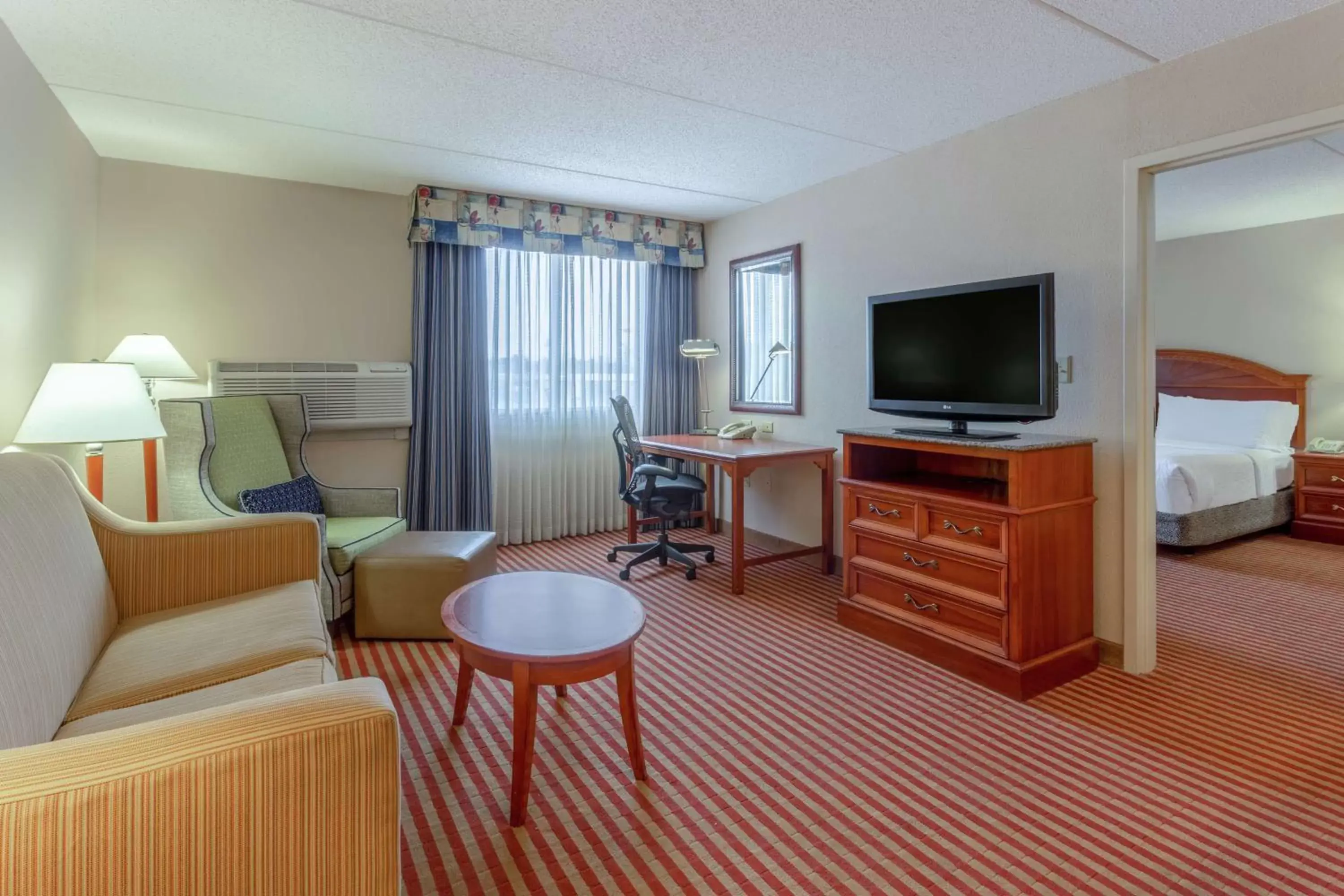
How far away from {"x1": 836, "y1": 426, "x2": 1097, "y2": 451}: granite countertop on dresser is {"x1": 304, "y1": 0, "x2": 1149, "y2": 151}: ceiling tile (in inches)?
54.5

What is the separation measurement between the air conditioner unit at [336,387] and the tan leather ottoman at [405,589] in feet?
4.43

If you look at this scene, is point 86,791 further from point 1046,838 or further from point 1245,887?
point 1245,887

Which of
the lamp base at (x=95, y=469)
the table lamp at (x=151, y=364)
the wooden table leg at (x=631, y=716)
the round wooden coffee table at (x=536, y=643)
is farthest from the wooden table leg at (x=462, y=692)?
the table lamp at (x=151, y=364)

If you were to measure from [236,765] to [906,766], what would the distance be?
5.80ft

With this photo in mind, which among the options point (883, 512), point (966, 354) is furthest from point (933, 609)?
point (966, 354)

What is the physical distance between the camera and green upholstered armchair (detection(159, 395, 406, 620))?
9.44ft

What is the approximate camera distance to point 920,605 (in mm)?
2812

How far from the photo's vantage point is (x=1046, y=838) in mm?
1673

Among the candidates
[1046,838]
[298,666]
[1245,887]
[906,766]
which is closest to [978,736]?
[906,766]

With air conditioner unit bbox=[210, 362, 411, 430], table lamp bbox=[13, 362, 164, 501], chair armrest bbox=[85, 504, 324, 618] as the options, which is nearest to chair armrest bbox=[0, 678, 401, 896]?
chair armrest bbox=[85, 504, 324, 618]

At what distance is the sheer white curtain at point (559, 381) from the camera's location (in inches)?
181

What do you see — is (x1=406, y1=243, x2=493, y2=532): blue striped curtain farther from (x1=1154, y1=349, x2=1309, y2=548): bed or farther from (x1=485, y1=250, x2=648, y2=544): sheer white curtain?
(x1=1154, y1=349, x2=1309, y2=548): bed

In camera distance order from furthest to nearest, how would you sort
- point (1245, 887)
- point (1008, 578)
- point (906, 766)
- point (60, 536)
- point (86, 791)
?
point (1008, 578), point (906, 766), point (60, 536), point (1245, 887), point (86, 791)

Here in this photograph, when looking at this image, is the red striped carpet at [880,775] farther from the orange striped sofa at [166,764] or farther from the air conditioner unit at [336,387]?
the air conditioner unit at [336,387]
